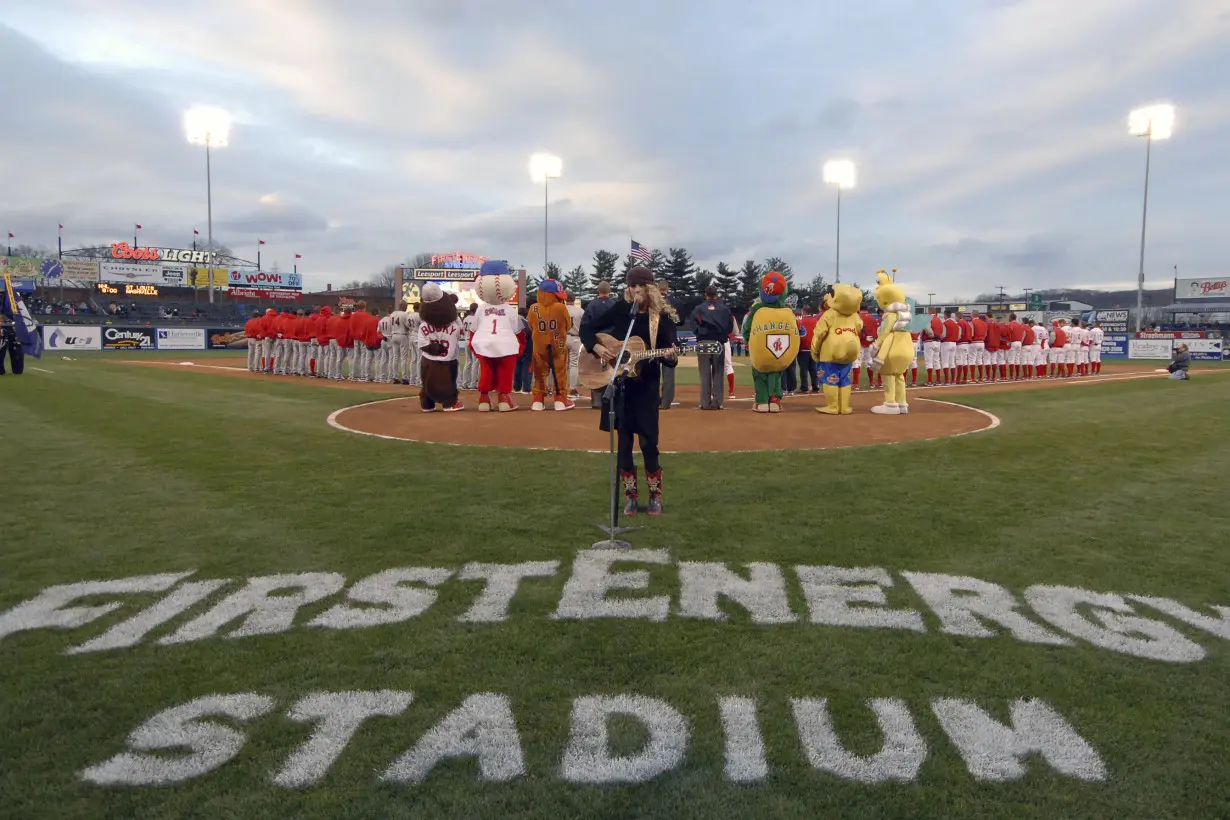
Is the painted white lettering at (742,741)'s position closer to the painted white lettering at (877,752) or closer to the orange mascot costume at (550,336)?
the painted white lettering at (877,752)

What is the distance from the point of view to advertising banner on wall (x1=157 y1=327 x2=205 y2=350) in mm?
38250

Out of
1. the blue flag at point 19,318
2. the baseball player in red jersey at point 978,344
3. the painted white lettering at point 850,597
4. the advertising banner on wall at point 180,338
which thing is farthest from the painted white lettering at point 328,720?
the advertising banner on wall at point 180,338

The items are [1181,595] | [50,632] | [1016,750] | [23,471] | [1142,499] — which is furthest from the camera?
[23,471]

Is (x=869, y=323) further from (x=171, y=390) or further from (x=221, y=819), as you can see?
(x=221, y=819)

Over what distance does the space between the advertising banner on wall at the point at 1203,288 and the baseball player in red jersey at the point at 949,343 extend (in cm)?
7106

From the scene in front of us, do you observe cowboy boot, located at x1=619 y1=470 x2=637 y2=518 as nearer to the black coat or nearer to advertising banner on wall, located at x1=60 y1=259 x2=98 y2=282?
the black coat

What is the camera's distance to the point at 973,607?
4.34 metres

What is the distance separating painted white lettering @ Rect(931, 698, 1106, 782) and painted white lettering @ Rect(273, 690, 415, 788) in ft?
7.20

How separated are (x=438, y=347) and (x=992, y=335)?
16.6m

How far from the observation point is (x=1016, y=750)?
293 cm

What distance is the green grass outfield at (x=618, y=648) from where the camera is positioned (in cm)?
267

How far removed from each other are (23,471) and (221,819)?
7.09m

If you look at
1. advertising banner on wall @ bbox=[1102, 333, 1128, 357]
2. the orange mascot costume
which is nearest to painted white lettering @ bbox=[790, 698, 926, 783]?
the orange mascot costume

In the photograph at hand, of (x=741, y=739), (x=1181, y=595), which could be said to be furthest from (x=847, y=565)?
(x=741, y=739)
